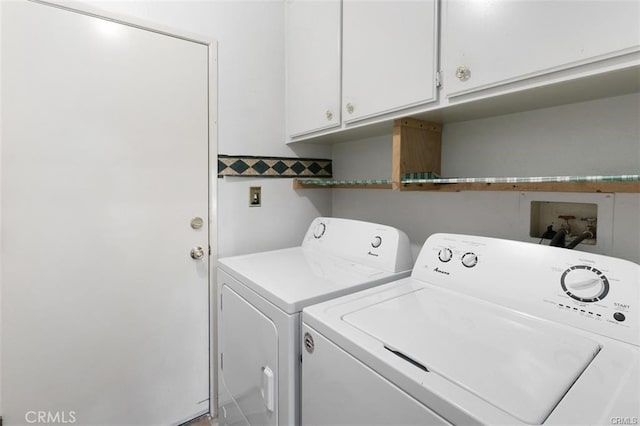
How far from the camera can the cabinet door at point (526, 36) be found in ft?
2.48

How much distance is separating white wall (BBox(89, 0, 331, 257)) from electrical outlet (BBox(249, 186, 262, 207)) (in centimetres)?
2

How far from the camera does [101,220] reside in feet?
4.84

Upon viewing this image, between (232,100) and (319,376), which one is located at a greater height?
(232,100)

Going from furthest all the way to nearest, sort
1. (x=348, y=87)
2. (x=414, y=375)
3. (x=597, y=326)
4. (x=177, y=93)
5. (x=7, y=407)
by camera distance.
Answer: (x=177, y=93), (x=348, y=87), (x=7, y=407), (x=597, y=326), (x=414, y=375)

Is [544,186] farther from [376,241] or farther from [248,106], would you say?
[248,106]

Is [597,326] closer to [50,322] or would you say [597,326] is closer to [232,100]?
[232,100]

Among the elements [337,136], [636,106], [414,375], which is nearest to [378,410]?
[414,375]

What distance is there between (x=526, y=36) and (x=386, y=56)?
52 cm

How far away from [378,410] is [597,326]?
599 mm

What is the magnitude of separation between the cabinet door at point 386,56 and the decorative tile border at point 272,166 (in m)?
0.62

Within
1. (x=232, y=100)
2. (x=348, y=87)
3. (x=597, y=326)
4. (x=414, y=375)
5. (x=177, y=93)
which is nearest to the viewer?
(x=414, y=375)

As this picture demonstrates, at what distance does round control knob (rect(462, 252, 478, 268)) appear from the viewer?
1068mm

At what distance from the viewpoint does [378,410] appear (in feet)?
2.27

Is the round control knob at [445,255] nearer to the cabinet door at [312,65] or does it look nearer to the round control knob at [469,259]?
the round control knob at [469,259]
